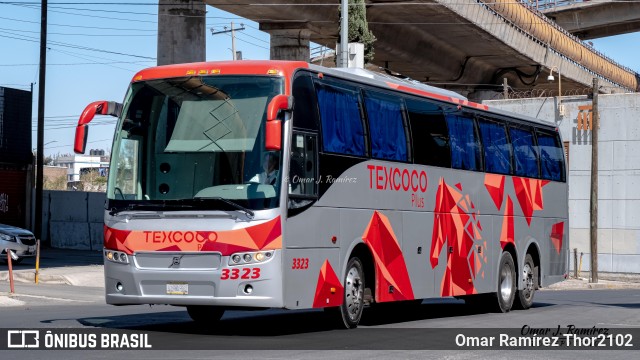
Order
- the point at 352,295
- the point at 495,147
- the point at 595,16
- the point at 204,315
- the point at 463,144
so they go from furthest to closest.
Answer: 1. the point at 595,16
2. the point at 495,147
3. the point at 463,144
4. the point at 204,315
5. the point at 352,295

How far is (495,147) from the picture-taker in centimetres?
2148

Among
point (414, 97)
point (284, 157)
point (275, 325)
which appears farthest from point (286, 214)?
point (414, 97)

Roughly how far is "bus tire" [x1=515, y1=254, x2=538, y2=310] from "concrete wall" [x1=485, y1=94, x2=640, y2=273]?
71.3 feet

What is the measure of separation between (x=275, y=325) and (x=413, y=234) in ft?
Answer: 8.86

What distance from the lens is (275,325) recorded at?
56.2 feet

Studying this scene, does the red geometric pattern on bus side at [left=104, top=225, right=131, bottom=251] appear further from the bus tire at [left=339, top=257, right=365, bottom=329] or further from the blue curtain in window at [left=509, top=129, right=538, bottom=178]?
the blue curtain in window at [left=509, top=129, right=538, bottom=178]

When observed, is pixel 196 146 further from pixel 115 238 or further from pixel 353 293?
pixel 353 293

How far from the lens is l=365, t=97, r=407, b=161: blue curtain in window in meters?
16.9

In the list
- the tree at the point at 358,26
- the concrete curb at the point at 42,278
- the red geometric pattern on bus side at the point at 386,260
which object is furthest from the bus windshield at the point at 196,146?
the tree at the point at 358,26

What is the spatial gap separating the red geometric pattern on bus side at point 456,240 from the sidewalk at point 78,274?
12.2 meters

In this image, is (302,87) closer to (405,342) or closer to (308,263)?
(308,263)

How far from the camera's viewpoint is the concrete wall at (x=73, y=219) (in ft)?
163

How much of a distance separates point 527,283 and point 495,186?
108 inches

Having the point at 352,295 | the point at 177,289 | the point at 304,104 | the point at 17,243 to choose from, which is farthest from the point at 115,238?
the point at 17,243
